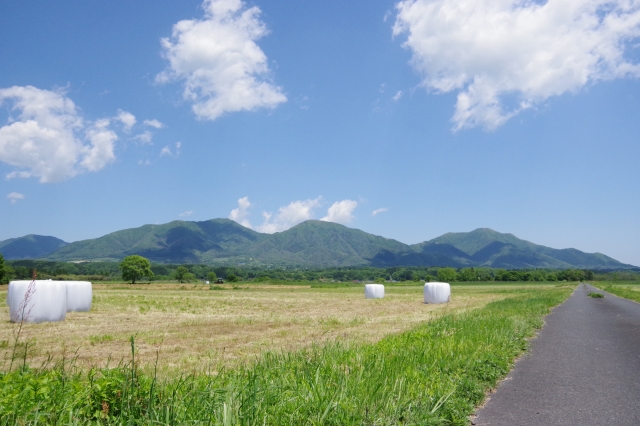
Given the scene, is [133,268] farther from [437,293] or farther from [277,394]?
[277,394]

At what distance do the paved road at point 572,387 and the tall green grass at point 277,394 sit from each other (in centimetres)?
46

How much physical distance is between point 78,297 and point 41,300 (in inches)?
276

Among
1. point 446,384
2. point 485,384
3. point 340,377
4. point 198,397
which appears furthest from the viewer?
point 485,384

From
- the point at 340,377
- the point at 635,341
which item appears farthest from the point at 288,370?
the point at 635,341

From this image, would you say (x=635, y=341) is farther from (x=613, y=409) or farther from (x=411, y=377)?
(x=411, y=377)

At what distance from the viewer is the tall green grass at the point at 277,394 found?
15.2 ft

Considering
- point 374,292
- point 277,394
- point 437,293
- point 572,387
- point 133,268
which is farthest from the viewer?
point 133,268

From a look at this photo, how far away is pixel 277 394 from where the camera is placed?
227 inches

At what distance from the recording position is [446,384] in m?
7.18

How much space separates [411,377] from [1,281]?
391ft

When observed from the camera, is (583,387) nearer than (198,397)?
No

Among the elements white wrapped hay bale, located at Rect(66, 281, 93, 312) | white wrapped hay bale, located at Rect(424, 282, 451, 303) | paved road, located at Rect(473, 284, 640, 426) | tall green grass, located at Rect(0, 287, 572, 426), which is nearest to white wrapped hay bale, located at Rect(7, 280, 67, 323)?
white wrapped hay bale, located at Rect(66, 281, 93, 312)

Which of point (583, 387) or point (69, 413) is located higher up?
point (69, 413)

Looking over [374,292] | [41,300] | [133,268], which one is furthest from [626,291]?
[133,268]
